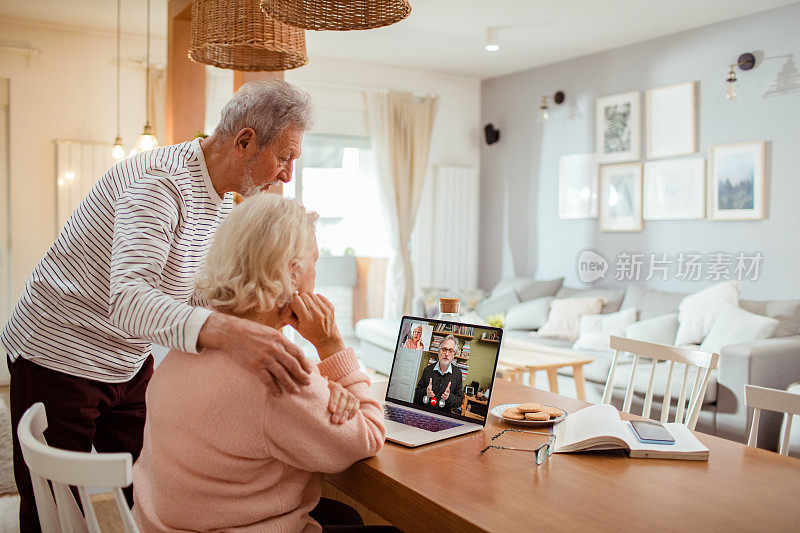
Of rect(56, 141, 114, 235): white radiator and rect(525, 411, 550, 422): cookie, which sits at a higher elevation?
rect(56, 141, 114, 235): white radiator

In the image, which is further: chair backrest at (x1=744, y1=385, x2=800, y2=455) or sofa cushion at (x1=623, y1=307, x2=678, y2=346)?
sofa cushion at (x1=623, y1=307, x2=678, y2=346)

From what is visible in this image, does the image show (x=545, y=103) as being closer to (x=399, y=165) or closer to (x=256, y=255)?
(x=399, y=165)

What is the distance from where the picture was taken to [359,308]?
6.77 m

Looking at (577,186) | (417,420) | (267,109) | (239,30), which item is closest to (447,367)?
(417,420)

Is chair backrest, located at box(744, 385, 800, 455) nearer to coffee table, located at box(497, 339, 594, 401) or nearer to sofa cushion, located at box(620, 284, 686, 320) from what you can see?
coffee table, located at box(497, 339, 594, 401)

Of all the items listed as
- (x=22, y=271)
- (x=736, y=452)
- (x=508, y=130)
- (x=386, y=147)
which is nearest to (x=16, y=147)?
(x=22, y=271)

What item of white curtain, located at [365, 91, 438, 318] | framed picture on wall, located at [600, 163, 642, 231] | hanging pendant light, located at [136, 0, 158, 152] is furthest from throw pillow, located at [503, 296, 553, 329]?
hanging pendant light, located at [136, 0, 158, 152]

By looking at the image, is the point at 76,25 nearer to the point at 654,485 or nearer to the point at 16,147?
the point at 16,147

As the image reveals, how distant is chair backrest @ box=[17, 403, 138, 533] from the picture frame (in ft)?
15.8

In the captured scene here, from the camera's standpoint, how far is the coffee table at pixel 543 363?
3934mm

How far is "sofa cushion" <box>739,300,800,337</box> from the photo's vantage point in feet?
13.8

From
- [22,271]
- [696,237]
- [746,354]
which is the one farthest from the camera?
[22,271]

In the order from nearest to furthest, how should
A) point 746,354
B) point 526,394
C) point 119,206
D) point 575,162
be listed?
point 119,206 < point 526,394 < point 746,354 < point 575,162

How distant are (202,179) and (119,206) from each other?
23 centimetres
